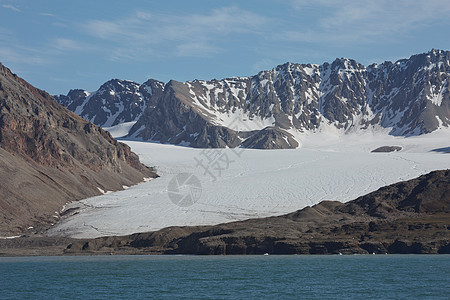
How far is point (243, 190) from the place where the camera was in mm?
94188

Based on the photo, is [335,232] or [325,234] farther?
[335,232]

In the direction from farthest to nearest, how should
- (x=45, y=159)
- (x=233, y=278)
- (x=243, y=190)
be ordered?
(x=45, y=159)
(x=243, y=190)
(x=233, y=278)

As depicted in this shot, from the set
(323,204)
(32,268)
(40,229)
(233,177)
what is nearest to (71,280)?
(32,268)

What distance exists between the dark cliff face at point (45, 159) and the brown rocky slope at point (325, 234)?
11.6m

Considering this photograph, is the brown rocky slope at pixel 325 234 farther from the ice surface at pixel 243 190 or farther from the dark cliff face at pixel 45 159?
the dark cliff face at pixel 45 159

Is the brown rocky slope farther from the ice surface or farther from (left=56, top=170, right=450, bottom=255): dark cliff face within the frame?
the ice surface

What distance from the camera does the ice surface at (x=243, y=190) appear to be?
82438 millimetres

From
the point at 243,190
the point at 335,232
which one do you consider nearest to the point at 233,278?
the point at 335,232

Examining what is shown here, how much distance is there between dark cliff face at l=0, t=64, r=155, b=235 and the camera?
3482 inches

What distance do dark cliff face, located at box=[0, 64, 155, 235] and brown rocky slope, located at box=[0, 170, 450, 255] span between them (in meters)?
11.6

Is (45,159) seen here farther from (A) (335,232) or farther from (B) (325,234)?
(A) (335,232)

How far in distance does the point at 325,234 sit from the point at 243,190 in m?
26.2

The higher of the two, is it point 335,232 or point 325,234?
point 335,232

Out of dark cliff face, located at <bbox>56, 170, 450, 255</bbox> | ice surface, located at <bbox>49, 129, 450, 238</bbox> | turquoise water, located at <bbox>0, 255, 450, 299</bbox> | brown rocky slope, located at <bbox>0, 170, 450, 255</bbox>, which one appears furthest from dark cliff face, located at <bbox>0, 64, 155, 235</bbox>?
turquoise water, located at <bbox>0, 255, 450, 299</bbox>
